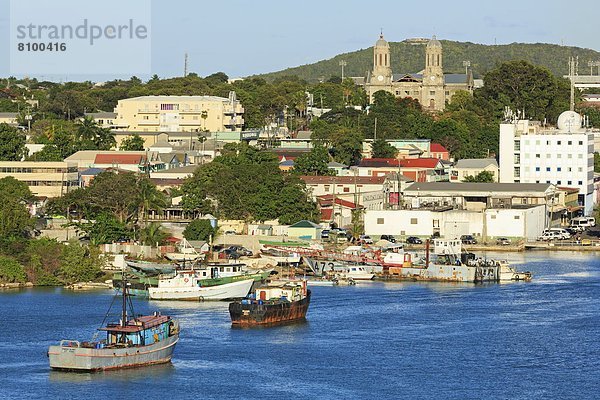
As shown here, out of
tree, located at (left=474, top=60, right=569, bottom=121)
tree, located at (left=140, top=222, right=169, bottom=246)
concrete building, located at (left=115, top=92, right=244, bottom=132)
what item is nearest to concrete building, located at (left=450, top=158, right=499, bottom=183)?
concrete building, located at (left=115, top=92, right=244, bottom=132)

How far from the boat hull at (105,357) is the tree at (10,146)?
2682 centimetres

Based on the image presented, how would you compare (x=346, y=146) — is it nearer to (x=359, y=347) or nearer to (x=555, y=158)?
(x=555, y=158)

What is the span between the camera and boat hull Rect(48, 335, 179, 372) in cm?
2272

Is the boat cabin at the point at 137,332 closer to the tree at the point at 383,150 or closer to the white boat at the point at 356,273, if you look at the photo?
the white boat at the point at 356,273

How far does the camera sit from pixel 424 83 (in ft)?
250

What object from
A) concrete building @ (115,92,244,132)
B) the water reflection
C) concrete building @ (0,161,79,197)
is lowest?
the water reflection

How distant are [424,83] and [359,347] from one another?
169 feet

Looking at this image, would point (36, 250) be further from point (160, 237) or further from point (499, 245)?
point (499, 245)

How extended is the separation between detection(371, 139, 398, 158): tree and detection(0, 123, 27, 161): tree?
541 inches

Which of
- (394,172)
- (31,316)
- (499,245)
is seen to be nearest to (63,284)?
(31,316)

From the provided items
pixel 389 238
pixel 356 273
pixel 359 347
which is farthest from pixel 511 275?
pixel 359 347

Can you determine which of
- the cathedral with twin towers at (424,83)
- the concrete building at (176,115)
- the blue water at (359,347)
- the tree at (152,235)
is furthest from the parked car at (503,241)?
the cathedral with twin towers at (424,83)

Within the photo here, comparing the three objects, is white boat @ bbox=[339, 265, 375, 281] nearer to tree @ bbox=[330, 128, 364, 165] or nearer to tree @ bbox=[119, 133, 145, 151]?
tree @ bbox=[330, 128, 364, 165]

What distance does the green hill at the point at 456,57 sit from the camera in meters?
139
